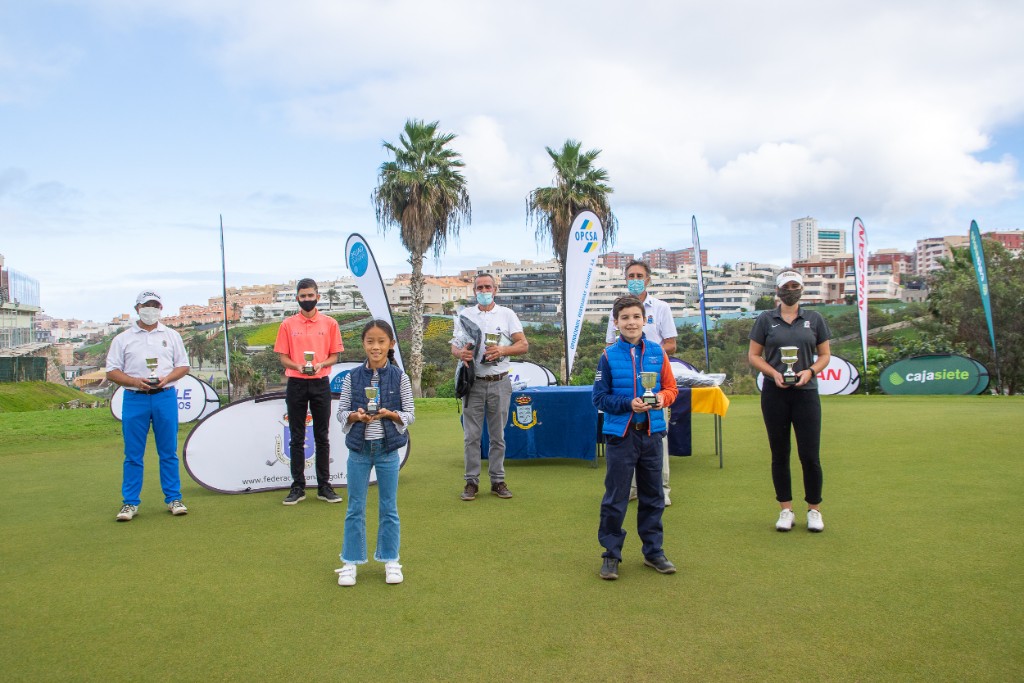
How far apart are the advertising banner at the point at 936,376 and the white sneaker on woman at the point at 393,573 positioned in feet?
52.9

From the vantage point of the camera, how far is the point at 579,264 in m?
10.6

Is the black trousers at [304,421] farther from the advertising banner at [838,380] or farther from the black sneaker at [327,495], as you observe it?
the advertising banner at [838,380]

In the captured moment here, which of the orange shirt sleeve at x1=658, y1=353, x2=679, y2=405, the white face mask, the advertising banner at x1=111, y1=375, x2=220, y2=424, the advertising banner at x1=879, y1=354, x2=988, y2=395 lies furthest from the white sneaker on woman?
the advertising banner at x1=879, y1=354, x2=988, y2=395

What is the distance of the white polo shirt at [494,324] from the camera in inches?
247

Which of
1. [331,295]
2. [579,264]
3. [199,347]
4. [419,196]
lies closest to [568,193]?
[419,196]

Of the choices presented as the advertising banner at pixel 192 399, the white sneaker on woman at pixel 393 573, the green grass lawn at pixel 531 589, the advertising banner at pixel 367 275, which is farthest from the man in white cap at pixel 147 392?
the advertising banner at pixel 192 399

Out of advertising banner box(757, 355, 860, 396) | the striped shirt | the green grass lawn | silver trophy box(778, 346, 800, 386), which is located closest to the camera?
the green grass lawn

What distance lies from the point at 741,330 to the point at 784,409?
1828 inches

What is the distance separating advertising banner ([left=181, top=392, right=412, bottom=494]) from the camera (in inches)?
258

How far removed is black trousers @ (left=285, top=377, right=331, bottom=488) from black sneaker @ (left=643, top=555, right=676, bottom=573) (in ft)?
10.4

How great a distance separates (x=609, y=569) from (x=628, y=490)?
0.44m

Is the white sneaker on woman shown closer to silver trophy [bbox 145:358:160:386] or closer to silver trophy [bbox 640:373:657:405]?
silver trophy [bbox 640:373:657:405]

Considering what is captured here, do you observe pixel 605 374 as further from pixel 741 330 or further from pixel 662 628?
pixel 741 330

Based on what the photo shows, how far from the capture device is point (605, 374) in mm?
4320
